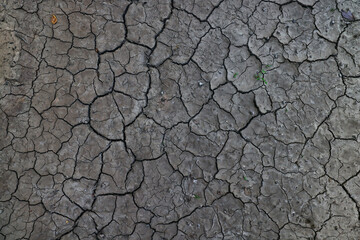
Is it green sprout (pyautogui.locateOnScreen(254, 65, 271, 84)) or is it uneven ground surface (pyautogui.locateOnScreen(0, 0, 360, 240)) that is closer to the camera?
uneven ground surface (pyautogui.locateOnScreen(0, 0, 360, 240))

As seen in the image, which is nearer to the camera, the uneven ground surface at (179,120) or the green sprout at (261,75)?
the uneven ground surface at (179,120)

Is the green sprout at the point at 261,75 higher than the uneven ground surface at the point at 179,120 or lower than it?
higher

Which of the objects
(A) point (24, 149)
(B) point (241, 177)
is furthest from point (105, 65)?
(B) point (241, 177)

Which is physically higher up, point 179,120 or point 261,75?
point 261,75

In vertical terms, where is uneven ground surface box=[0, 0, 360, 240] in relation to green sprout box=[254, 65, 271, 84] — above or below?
below

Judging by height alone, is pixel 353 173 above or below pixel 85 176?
above

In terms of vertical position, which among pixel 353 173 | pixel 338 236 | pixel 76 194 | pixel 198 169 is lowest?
pixel 76 194

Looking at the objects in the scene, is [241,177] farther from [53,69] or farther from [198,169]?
[53,69]

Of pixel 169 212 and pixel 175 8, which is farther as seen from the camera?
pixel 175 8
